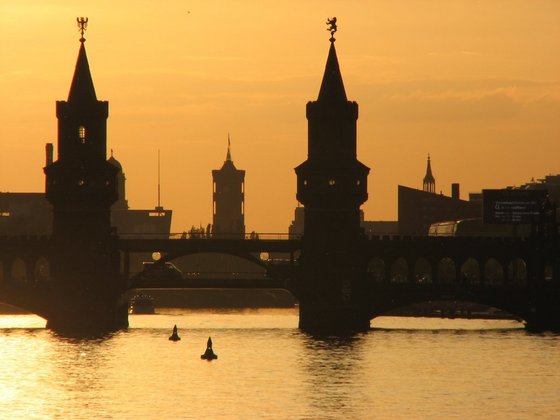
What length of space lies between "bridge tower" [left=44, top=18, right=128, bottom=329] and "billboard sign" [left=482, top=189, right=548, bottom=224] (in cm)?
3881

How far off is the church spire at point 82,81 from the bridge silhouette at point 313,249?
0.08 m

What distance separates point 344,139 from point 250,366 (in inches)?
1554

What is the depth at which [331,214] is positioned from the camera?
174125mm

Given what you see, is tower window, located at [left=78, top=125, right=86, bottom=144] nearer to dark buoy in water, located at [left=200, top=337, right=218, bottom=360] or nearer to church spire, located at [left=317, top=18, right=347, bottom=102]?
church spire, located at [left=317, top=18, right=347, bottom=102]

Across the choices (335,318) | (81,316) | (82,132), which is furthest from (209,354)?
(82,132)

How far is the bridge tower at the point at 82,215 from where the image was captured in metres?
173

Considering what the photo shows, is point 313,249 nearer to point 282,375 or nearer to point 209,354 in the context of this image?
point 209,354

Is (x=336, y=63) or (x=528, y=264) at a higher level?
(x=336, y=63)

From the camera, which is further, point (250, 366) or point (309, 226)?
point (309, 226)

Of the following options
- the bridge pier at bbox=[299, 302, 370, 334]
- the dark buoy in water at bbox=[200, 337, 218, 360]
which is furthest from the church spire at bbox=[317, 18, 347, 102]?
the dark buoy in water at bbox=[200, 337, 218, 360]

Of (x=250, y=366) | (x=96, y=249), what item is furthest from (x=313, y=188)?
(x=250, y=366)

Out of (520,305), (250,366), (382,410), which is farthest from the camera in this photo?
(520,305)

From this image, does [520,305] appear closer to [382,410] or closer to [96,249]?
[96,249]

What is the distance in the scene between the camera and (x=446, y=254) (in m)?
176
